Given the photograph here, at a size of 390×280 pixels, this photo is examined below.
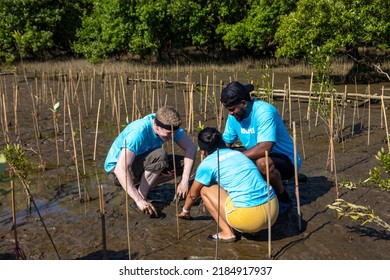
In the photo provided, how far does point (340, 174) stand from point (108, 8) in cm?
1712

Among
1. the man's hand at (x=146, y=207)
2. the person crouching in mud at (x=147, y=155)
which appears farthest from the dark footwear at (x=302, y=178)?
the man's hand at (x=146, y=207)

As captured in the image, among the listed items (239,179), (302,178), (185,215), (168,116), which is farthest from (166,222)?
(302,178)

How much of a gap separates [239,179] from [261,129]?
90 cm

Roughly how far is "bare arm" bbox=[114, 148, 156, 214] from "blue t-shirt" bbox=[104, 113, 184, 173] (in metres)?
0.09

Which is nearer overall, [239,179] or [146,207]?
[239,179]

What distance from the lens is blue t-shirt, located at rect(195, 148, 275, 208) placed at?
4309 millimetres

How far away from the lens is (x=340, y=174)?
6.54m

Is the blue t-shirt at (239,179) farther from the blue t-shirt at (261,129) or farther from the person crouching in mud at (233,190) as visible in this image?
the blue t-shirt at (261,129)

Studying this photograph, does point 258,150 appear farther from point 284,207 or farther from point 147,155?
point 147,155

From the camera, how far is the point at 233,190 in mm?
4371

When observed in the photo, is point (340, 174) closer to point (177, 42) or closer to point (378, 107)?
point (378, 107)

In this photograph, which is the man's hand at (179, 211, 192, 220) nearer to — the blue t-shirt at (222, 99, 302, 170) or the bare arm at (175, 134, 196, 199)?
the bare arm at (175, 134, 196, 199)

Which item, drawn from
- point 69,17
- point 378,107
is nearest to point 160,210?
point 378,107

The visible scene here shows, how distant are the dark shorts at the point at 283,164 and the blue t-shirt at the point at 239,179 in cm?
84
